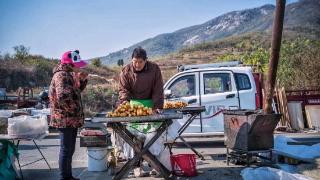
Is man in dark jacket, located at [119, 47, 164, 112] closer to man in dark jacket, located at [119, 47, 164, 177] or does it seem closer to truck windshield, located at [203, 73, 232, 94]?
man in dark jacket, located at [119, 47, 164, 177]

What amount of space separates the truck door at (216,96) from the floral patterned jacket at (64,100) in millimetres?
4991

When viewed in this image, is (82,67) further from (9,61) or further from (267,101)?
(9,61)

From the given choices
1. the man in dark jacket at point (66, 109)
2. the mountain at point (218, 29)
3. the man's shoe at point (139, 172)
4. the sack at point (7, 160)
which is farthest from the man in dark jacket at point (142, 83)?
the mountain at point (218, 29)

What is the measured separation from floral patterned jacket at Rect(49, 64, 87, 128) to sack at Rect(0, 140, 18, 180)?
129 centimetres

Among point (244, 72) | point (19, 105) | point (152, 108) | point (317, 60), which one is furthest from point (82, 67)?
point (317, 60)

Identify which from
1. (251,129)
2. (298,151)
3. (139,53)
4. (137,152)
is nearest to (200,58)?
(298,151)

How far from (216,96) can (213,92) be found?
176 millimetres

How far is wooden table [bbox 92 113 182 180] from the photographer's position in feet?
22.6

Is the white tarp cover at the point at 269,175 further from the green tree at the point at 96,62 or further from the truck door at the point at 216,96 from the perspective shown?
the green tree at the point at 96,62

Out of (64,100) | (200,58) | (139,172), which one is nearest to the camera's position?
(64,100)

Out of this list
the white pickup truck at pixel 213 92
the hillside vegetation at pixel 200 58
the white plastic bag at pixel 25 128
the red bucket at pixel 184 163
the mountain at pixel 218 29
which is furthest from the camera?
the mountain at pixel 218 29

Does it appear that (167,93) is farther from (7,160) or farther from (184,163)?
(7,160)

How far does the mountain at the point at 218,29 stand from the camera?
4749 inches

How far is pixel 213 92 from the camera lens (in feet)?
38.4
